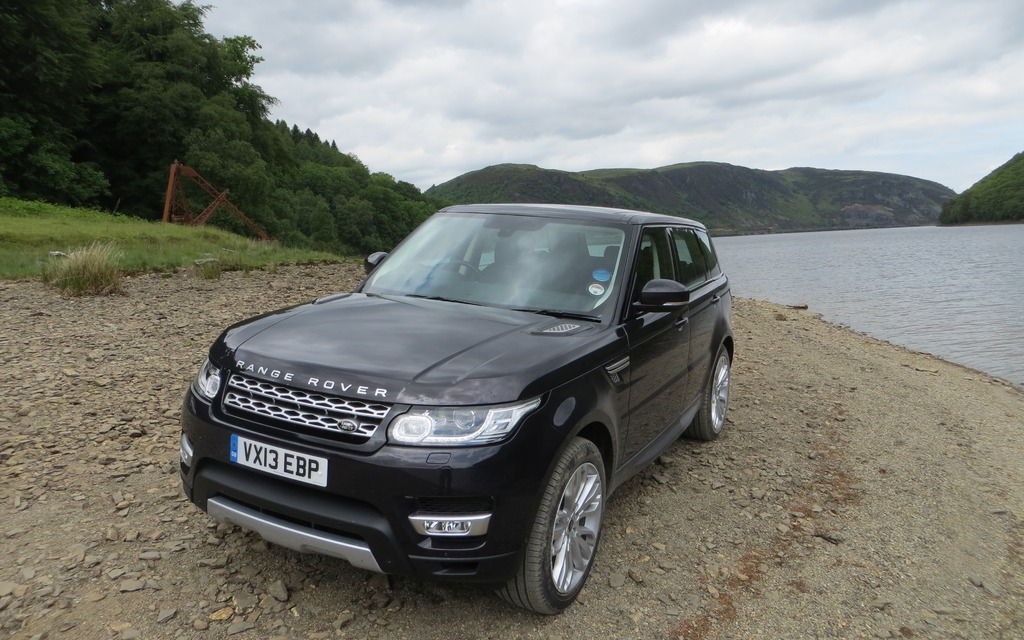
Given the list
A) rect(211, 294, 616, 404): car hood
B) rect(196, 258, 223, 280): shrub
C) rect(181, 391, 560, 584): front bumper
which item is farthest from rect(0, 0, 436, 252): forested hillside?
rect(181, 391, 560, 584): front bumper

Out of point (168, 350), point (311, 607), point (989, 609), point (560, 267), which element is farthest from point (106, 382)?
→ point (989, 609)

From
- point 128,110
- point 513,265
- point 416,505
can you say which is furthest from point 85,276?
point 128,110

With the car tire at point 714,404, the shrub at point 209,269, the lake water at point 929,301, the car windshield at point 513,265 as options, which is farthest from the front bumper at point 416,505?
the lake water at point 929,301

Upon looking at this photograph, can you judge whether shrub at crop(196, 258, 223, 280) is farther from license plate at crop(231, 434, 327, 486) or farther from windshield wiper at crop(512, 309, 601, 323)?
license plate at crop(231, 434, 327, 486)

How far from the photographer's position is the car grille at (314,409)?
2.56 metres

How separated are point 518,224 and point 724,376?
269cm

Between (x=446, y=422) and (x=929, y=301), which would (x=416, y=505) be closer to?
(x=446, y=422)

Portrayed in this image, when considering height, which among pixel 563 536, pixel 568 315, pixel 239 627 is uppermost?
pixel 568 315

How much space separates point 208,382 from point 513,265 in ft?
5.57

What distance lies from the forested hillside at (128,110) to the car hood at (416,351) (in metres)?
33.0

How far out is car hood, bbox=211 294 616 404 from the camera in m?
2.62

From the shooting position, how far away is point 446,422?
2559 mm

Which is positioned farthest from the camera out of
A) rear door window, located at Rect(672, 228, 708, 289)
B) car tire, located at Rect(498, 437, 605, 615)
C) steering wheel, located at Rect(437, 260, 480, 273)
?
rear door window, located at Rect(672, 228, 708, 289)

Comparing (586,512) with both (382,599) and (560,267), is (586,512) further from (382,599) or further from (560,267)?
(560,267)
